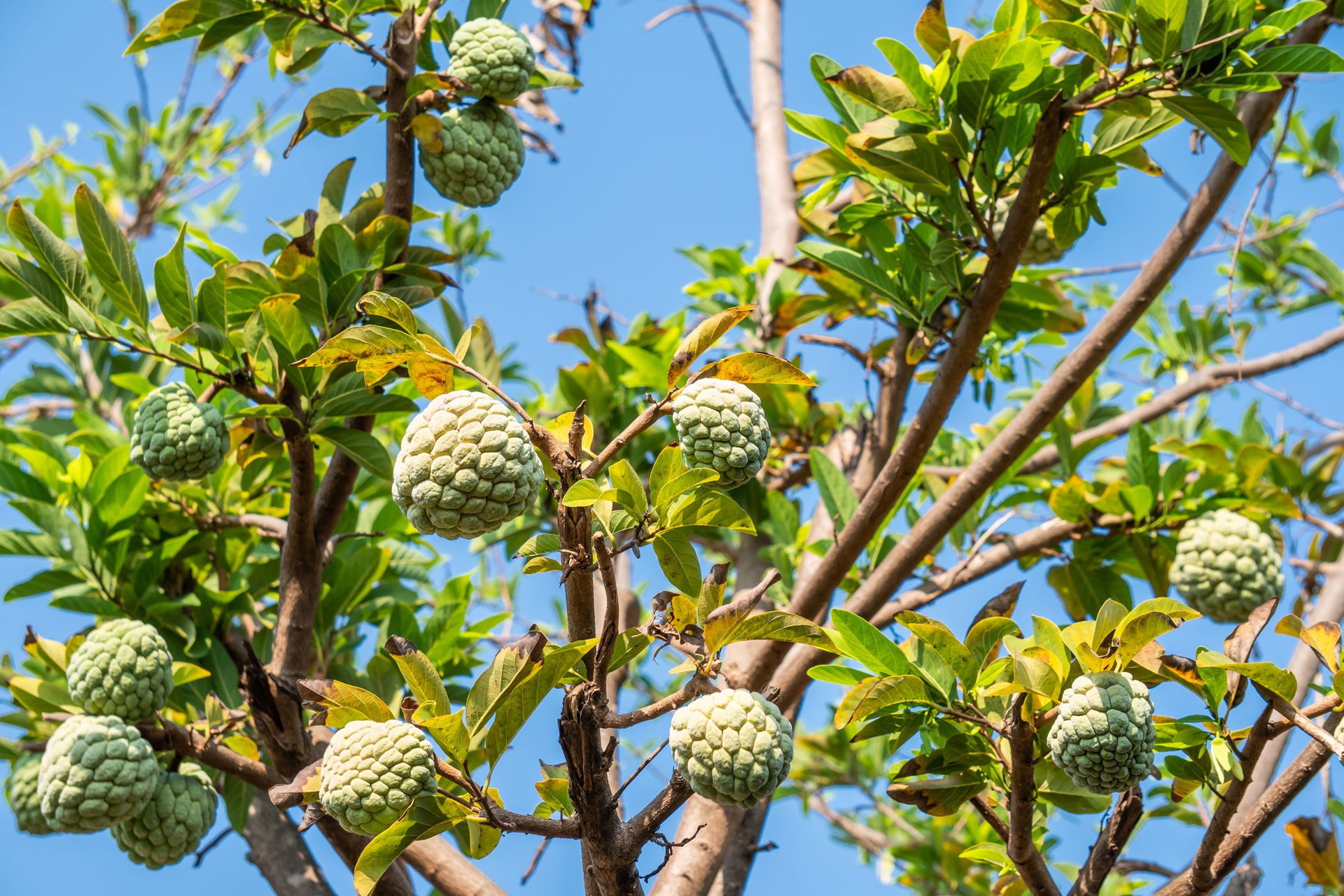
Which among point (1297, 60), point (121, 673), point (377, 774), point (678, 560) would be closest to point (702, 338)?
point (678, 560)

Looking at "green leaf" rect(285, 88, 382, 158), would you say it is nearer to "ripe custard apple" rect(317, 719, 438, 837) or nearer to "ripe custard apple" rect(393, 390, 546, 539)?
"ripe custard apple" rect(393, 390, 546, 539)

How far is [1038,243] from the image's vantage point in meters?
2.22

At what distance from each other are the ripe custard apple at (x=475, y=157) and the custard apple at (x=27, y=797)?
1286 mm

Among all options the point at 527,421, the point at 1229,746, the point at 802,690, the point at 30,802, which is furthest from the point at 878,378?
the point at 30,802

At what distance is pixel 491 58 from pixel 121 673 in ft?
3.73

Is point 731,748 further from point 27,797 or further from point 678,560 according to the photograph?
point 27,797

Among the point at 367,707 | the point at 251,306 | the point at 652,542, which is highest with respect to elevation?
the point at 251,306

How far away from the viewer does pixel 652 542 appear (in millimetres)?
1271

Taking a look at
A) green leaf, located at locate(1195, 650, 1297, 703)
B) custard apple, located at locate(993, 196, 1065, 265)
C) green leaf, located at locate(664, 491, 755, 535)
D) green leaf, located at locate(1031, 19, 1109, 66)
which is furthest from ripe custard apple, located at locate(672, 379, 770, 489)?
custard apple, located at locate(993, 196, 1065, 265)

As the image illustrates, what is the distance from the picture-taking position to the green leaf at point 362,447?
171 cm

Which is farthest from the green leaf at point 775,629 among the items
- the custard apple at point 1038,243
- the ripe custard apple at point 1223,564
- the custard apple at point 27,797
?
the custard apple at point 27,797

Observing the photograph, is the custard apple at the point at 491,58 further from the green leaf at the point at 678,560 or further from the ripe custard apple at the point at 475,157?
the green leaf at the point at 678,560

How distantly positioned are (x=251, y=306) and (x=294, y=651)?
58 centimetres

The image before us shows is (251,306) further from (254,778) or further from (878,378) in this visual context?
(878,378)
